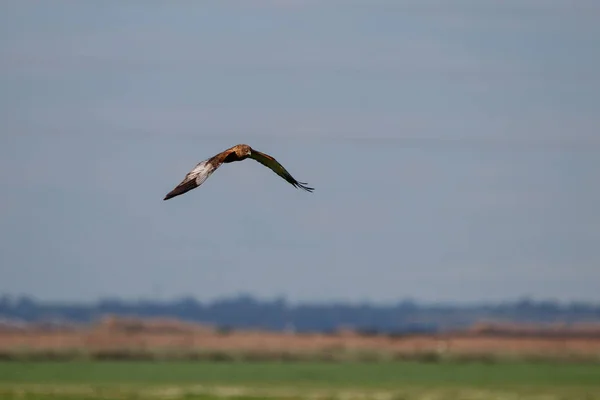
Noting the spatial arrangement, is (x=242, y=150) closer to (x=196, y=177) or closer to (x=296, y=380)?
(x=196, y=177)

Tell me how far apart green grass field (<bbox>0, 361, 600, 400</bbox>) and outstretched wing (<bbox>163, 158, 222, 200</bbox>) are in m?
28.0

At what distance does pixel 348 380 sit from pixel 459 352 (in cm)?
3008

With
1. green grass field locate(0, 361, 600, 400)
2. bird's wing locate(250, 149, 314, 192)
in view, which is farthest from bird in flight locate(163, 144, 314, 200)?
green grass field locate(0, 361, 600, 400)

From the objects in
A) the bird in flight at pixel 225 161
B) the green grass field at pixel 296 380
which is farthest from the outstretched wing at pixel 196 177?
the green grass field at pixel 296 380

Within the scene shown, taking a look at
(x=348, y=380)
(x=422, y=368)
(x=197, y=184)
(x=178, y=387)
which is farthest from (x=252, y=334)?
(x=197, y=184)

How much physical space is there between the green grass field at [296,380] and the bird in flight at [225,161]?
26834 mm

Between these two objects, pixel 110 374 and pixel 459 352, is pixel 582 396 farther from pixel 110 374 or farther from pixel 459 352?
pixel 459 352

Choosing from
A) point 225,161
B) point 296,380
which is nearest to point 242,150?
point 225,161

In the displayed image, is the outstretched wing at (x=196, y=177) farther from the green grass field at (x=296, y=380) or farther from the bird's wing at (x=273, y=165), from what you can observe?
the green grass field at (x=296, y=380)

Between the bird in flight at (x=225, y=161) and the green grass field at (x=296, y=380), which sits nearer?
the bird in flight at (x=225, y=161)

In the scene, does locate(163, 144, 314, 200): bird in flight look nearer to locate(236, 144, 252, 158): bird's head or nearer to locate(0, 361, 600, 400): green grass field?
locate(236, 144, 252, 158): bird's head

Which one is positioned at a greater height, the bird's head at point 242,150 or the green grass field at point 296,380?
the bird's head at point 242,150

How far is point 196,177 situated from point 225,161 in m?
1.23

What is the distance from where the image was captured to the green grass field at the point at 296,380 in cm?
6456
